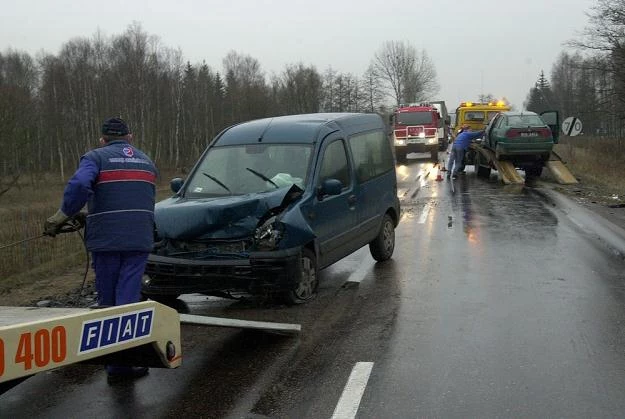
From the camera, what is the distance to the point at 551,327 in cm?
563

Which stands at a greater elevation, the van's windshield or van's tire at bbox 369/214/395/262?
the van's windshield

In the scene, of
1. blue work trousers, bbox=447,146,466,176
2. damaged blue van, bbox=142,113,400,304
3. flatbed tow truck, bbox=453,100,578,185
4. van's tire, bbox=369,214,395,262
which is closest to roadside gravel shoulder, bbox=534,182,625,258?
flatbed tow truck, bbox=453,100,578,185

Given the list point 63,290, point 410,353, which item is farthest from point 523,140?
point 410,353

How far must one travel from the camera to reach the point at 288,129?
299 inches

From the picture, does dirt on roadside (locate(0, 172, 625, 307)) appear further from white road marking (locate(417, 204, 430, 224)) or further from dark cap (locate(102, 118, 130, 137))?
white road marking (locate(417, 204, 430, 224))

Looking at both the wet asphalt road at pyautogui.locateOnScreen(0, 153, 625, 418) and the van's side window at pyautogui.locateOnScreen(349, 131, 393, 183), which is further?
the van's side window at pyautogui.locateOnScreen(349, 131, 393, 183)

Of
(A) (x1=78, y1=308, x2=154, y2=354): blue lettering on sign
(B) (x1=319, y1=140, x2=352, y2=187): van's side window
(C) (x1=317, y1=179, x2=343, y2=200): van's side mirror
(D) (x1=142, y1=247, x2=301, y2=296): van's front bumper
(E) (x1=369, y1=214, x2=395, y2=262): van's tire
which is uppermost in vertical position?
(B) (x1=319, y1=140, x2=352, y2=187): van's side window

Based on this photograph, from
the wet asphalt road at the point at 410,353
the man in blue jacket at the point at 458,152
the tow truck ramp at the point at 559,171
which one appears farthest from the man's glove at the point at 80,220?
the man in blue jacket at the point at 458,152

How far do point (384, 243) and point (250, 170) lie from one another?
268cm

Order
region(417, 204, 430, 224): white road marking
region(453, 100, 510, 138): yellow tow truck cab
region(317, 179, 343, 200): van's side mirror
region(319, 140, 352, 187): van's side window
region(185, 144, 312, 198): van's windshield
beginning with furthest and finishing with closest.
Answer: region(453, 100, 510, 138): yellow tow truck cab < region(417, 204, 430, 224): white road marking < region(319, 140, 352, 187): van's side window < region(185, 144, 312, 198): van's windshield < region(317, 179, 343, 200): van's side mirror

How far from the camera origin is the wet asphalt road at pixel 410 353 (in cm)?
407

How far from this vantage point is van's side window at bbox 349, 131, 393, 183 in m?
8.16

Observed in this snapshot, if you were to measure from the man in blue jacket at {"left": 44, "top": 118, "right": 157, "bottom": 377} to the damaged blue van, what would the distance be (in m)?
1.38

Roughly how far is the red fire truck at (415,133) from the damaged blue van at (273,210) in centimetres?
2317
